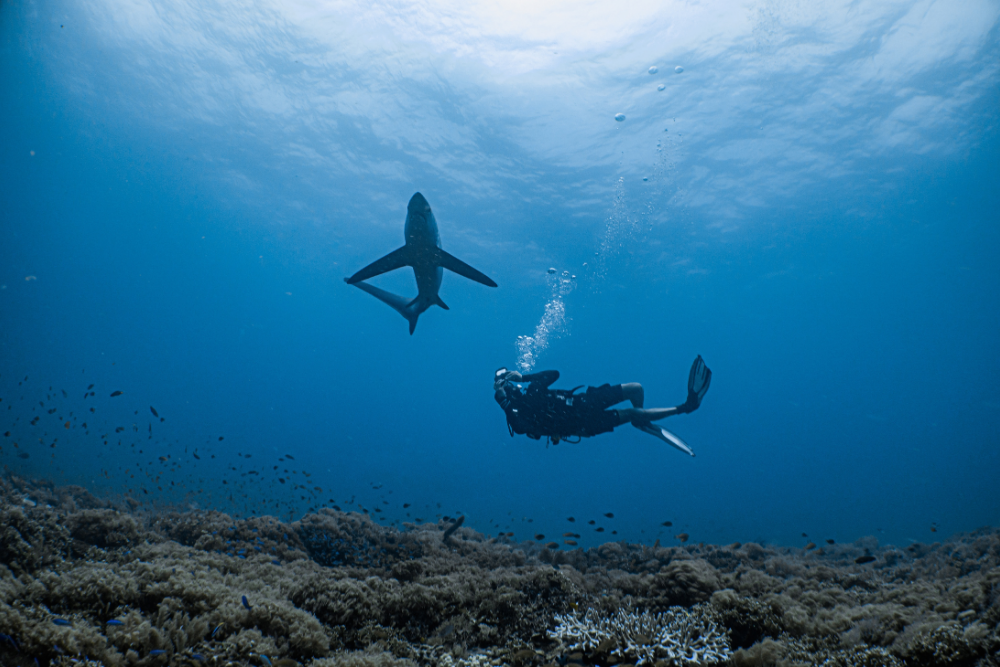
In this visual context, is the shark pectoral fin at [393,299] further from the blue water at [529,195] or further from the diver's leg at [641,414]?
the blue water at [529,195]

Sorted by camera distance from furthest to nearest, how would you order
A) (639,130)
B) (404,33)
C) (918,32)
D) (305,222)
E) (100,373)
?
(100,373) < (305,222) < (639,130) < (404,33) < (918,32)

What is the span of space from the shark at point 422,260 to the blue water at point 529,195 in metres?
9.90

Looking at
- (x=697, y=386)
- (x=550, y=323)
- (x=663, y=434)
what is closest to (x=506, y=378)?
(x=663, y=434)

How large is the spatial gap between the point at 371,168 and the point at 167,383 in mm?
115988

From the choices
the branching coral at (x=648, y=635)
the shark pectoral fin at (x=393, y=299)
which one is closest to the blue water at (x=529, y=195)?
the shark pectoral fin at (x=393, y=299)

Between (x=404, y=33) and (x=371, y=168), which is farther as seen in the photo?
(x=371, y=168)

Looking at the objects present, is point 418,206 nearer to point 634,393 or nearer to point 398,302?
point 398,302

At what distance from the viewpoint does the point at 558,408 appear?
1062 centimetres

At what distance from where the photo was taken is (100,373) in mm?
105438

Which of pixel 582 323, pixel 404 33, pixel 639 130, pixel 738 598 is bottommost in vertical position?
pixel 738 598

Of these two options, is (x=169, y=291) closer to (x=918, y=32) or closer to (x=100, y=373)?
(x=100, y=373)

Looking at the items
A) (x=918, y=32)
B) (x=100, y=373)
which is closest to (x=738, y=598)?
(x=918, y=32)

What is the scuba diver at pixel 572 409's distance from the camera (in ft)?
34.8

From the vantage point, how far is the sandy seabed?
341 centimetres
